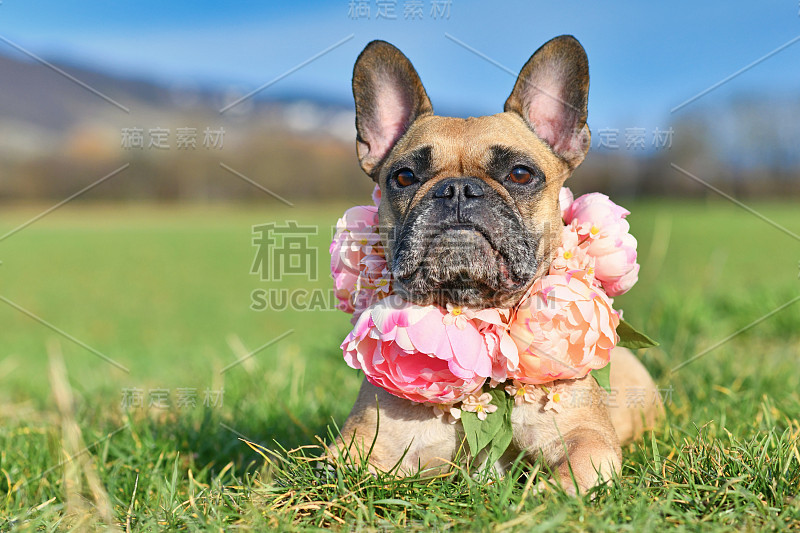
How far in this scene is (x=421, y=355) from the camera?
2.57 metres

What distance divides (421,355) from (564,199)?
1.12 meters

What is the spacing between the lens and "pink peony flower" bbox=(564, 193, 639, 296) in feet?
9.07

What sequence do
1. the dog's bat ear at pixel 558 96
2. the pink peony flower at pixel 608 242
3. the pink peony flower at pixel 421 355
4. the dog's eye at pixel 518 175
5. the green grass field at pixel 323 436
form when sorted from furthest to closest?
the dog's bat ear at pixel 558 96
the dog's eye at pixel 518 175
the pink peony flower at pixel 608 242
the pink peony flower at pixel 421 355
the green grass field at pixel 323 436

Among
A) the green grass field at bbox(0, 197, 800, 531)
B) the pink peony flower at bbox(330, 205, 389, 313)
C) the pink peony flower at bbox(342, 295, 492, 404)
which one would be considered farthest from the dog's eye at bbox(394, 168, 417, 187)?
the green grass field at bbox(0, 197, 800, 531)

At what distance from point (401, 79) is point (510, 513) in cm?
214

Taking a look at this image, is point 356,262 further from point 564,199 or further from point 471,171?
point 564,199

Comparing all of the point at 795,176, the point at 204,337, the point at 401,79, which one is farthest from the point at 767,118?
the point at 401,79

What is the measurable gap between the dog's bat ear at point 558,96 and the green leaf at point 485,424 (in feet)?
4.12

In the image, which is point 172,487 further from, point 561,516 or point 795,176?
point 795,176

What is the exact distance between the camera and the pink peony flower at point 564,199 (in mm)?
3066

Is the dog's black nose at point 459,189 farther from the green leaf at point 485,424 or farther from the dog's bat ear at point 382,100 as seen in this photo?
the green leaf at point 485,424

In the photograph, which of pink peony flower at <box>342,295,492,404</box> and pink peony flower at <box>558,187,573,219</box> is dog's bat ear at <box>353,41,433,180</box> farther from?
pink peony flower at <box>342,295,492,404</box>

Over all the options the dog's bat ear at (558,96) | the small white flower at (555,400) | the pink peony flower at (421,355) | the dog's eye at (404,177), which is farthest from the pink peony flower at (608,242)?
the dog's eye at (404,177)

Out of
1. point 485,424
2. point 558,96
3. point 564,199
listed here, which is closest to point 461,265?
point 485,424
